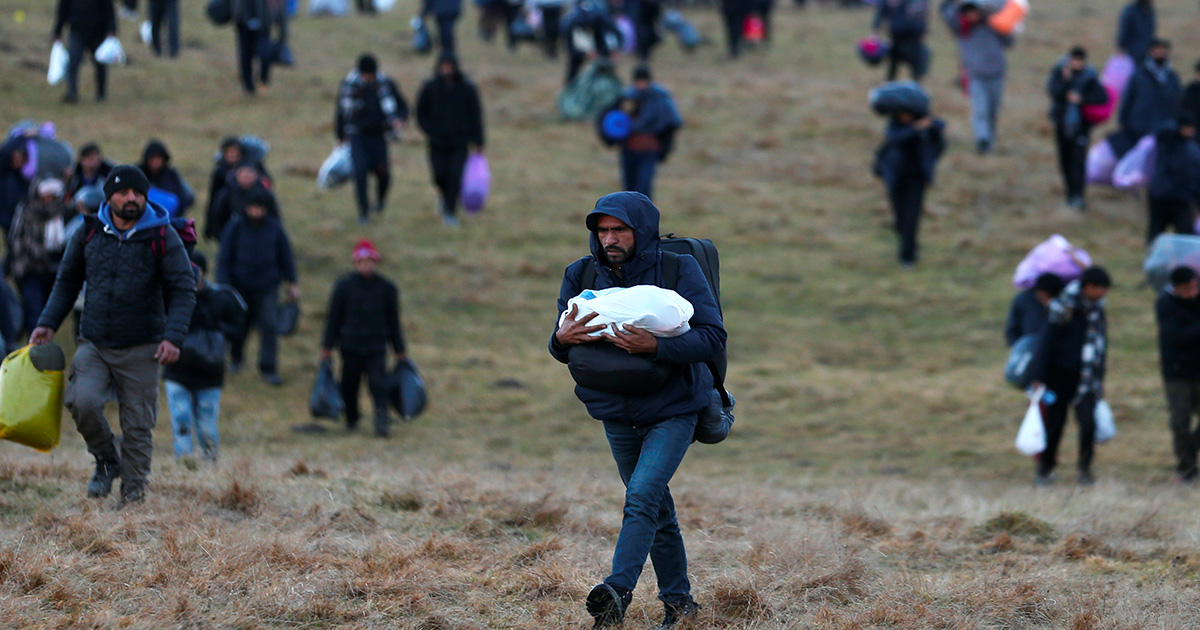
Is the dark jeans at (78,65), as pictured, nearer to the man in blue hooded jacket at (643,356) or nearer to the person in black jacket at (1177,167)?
the person in black jacket at (1177,167)

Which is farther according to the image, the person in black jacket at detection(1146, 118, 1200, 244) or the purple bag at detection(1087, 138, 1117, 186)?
the purple bag at detection(1087, 138, 1117, 186)

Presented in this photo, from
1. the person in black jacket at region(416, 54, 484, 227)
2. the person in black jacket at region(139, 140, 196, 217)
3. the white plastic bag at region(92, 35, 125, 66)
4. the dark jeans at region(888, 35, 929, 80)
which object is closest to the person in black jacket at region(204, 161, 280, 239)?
the person in black jacket at region(139, 140, 196, 217)

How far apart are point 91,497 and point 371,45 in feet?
68.7

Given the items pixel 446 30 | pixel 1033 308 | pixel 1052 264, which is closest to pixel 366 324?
pixel 1033 308

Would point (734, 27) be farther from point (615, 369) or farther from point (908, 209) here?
point (615, 369)

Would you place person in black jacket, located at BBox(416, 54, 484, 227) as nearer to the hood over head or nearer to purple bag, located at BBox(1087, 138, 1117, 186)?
purple bag, located at BBox(1087, 138, 1117, 186)

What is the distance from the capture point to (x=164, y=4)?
A: 73.1ft

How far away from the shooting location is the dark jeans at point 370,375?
11188mm

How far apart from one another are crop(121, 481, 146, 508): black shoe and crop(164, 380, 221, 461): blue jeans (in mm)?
2118

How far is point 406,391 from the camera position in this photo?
1109 centimetres

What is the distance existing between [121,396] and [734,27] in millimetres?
21093

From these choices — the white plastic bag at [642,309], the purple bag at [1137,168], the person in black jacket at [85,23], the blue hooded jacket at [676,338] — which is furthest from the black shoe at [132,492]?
the purple bag at [1137,168]

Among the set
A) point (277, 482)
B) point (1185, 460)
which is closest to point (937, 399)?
point (1185, 460)

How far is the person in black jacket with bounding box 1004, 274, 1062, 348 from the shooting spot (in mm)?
10625
